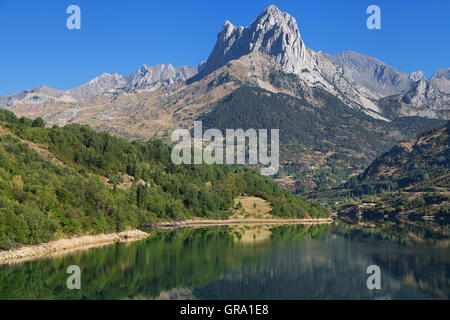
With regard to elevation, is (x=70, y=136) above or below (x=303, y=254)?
above

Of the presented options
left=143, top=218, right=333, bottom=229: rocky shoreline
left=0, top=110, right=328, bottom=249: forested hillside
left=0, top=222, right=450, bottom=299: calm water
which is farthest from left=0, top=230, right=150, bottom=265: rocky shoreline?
left=143, top=218, right=333, bottom=229: rocky shoreline

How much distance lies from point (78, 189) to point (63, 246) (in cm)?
2183

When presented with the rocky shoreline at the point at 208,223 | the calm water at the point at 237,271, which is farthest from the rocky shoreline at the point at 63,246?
the rocky shoreline at the point at 208,223

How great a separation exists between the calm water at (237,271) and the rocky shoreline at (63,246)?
4734 millimetres

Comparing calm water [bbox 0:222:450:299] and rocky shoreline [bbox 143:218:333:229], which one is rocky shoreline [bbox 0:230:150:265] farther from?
rocky shoreline [bbox 143:218:333:229]

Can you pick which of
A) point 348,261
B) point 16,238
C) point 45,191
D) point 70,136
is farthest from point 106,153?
point 348,261

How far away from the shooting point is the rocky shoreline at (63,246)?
274 ft

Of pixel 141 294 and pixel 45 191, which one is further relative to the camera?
pixel 45 191

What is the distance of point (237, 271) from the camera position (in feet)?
261

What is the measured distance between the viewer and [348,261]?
9194 cm

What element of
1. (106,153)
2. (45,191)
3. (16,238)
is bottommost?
(16,238)

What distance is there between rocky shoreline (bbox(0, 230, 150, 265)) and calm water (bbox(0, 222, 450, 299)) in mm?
4734
